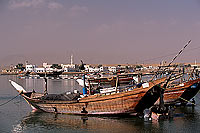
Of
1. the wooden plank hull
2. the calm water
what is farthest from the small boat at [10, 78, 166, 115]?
the wooden plank hull

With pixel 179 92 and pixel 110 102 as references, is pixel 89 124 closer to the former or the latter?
pixel 110 102

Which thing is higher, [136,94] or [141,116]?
[136,94]

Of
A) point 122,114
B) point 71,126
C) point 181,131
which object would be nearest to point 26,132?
point 71,126

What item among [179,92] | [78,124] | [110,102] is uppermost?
[179,92]

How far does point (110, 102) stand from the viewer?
2038 centimetres

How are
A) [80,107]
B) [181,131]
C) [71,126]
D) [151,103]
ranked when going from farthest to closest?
[80,107] → [151,103] → [71,126] → [181,131]

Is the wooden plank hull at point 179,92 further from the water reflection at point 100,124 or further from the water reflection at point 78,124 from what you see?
the water reflection at point 78,124

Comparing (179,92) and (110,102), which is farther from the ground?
(179,92)

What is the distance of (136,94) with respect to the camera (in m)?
19.4

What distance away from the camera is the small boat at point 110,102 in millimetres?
19344

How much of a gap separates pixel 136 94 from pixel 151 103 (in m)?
1.89

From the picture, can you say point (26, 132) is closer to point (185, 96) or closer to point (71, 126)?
point (71, 126)

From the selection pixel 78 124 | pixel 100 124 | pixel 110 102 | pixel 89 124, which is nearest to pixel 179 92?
pixel 110 102

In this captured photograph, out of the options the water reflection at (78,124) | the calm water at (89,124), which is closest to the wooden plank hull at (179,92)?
the calm water at (89,124)
